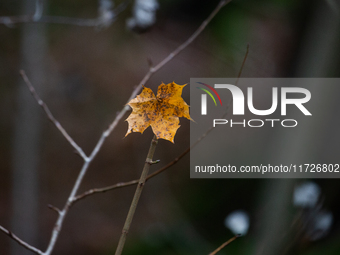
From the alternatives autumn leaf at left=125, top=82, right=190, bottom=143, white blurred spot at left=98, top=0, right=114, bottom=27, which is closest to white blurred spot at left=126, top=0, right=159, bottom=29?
white blurred spot at left=98, top=0, right=114, bottom=27

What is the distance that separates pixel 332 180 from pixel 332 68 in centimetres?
24

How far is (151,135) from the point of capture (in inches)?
66.4

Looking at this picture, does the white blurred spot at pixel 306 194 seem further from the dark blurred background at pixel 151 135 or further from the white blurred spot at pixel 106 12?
the white blurred spot at pixel 106 12

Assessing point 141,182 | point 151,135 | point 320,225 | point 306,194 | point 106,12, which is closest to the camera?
point 141,182

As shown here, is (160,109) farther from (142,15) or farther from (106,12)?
(106,12)

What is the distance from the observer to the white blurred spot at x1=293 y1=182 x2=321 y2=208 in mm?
479

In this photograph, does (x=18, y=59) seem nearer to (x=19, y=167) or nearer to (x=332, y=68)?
(x=19, y=167)

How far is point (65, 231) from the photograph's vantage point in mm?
1812

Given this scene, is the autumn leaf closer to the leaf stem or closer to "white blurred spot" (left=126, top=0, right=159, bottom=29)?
the leaf stem

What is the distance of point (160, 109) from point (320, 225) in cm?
34

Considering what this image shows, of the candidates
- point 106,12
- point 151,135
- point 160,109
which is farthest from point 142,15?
point 151,135

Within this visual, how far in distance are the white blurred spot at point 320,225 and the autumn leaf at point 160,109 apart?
0.26 m

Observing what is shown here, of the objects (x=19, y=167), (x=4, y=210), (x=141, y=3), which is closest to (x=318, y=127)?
(x=141, y=3)

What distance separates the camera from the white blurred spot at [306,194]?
479 millimetres
